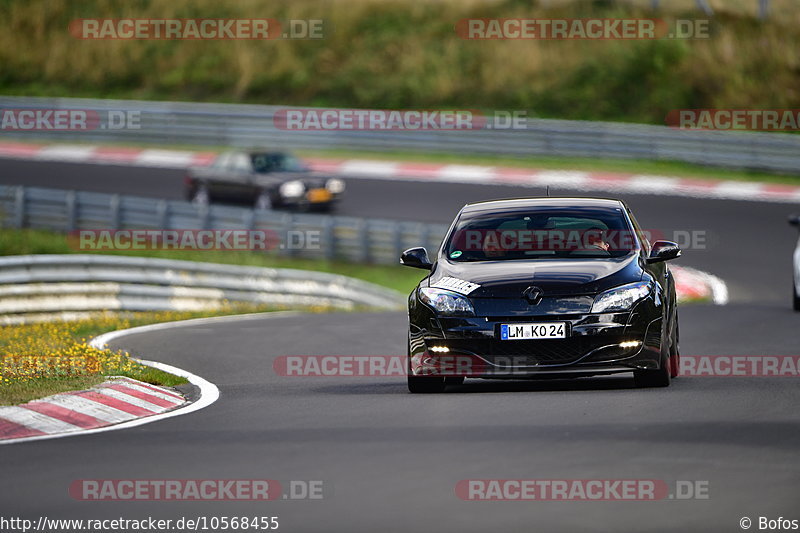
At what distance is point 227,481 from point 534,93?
36225 mm

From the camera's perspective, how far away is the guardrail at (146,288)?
2294 centimetres

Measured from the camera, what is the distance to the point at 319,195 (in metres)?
32.1

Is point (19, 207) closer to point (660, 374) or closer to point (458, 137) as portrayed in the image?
point (458, 137)

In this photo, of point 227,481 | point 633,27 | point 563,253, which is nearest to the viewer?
point 227,481

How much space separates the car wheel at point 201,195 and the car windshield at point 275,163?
1459mm

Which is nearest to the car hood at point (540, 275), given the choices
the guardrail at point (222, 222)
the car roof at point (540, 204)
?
the car roof at point (540, 204)

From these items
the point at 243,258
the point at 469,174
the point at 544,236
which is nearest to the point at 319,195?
the point at 243,258

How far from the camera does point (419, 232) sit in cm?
2828

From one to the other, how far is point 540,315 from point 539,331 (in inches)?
4.6

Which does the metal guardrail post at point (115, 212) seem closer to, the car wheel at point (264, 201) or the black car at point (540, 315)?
the car wheel at point (264, 201)

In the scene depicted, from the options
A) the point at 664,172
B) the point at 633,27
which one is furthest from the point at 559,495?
the point at 633,27

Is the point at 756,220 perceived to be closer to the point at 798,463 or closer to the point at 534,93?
the point at 534,93

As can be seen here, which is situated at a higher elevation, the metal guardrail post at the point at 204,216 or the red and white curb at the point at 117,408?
the metal guardrail post at the point at 204,216

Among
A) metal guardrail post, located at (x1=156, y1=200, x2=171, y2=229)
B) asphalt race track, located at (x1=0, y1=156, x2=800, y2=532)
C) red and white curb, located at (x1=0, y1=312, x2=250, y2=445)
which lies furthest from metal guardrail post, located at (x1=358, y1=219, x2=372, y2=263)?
red and white curb, located at (x1=0, y1=312, x2=250, y2=445)
